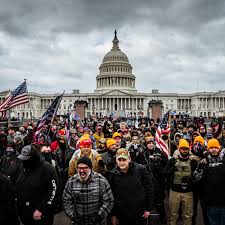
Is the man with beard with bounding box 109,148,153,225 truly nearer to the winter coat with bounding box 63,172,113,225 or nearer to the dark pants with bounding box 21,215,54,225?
the winter coat with bounding box 63,172,113,225

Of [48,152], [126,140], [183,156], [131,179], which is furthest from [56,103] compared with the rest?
[131,179]

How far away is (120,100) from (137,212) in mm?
101002

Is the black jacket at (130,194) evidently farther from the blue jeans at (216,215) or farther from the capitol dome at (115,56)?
the capitol dome at (115,56)

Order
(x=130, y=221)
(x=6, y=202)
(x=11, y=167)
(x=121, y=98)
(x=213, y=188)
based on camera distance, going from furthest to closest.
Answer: (x=121, y=98)
(x=11, y=167)
(x=213, y=188)
(x=130, y=221)
(x=6, y=202)

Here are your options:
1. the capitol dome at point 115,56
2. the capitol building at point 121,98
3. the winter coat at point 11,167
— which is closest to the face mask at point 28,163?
the winter coat at point 11,167

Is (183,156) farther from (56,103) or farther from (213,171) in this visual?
(56,103)

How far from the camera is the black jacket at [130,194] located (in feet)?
15.2

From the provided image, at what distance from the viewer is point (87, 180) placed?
4.26m

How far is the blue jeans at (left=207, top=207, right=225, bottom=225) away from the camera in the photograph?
5238 mm

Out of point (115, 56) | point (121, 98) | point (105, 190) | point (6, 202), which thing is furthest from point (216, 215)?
point (115, 56)

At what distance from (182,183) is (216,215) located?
773 millimetres

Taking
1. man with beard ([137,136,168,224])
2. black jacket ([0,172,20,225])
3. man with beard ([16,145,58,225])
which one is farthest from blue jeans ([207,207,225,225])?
black jacket ([0,172,20,225])

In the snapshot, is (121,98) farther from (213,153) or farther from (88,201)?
(88,201)

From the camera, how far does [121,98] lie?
344ft
